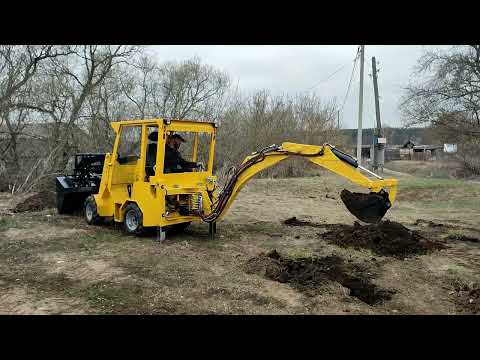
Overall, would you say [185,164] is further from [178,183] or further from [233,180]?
[233,180]

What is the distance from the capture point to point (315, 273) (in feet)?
19.6

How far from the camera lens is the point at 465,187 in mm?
15828

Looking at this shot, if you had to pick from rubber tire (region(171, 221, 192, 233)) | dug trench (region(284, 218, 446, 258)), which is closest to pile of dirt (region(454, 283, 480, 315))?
dug trench (region(284, 218, 446, 258))

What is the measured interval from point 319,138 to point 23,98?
665 inches

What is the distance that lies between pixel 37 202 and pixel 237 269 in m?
7.92

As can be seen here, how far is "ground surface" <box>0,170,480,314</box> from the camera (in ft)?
16.5

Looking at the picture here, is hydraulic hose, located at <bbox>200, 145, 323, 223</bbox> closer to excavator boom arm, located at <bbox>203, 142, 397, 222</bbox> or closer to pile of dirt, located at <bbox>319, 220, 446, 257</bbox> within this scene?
excavator boom arm, located at <bbox>203, 142, 397, 222</bbox>

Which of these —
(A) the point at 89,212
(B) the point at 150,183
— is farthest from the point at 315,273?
(A) the point at 89,212

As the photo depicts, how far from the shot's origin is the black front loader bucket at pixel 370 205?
275 inches

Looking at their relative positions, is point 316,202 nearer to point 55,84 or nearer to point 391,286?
point 391,286

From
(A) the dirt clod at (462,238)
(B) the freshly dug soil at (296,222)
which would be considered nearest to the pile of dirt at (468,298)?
(A) the dirt clod at (462,238)

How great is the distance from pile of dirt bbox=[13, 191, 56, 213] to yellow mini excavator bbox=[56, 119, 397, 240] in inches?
127

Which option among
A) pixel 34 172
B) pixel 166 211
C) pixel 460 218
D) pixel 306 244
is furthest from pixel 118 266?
pixel 34 172

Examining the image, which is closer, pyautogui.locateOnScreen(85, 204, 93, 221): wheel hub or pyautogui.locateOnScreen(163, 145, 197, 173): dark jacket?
pyautogui.locateOnScreen(163, 145, 197, 173): dark jacket
